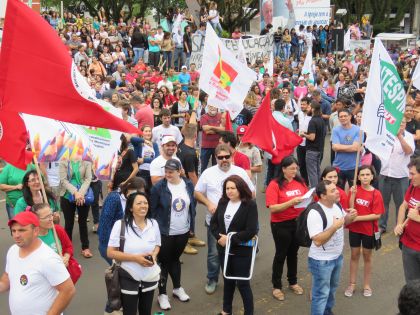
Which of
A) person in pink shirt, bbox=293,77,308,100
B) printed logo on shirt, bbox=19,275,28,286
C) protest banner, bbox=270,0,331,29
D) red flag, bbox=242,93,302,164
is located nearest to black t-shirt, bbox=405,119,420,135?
red flag, bbox=242,93,302,164

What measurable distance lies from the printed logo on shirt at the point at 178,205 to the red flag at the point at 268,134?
1.86m

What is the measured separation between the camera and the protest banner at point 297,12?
2930cm

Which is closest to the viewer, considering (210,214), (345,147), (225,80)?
(210,214)

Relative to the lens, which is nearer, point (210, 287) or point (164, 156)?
point (210, 287)

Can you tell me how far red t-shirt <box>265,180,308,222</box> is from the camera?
6.29m

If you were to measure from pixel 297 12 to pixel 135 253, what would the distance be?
1037 inches

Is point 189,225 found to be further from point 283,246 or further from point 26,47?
point 26,47

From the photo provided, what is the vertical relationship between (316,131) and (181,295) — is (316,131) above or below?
above

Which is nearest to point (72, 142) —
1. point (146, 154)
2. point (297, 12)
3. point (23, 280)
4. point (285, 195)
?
point (23, 280)

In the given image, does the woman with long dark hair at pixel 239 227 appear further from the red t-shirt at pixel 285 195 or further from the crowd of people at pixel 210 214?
the red t-shirt at pixel 285 195

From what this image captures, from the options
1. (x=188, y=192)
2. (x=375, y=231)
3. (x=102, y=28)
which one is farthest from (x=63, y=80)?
(x=102, y=28)

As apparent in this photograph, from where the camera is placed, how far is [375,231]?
21.3 ft

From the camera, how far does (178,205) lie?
20.7ft

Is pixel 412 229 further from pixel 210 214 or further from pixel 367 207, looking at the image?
pixel 210 214
